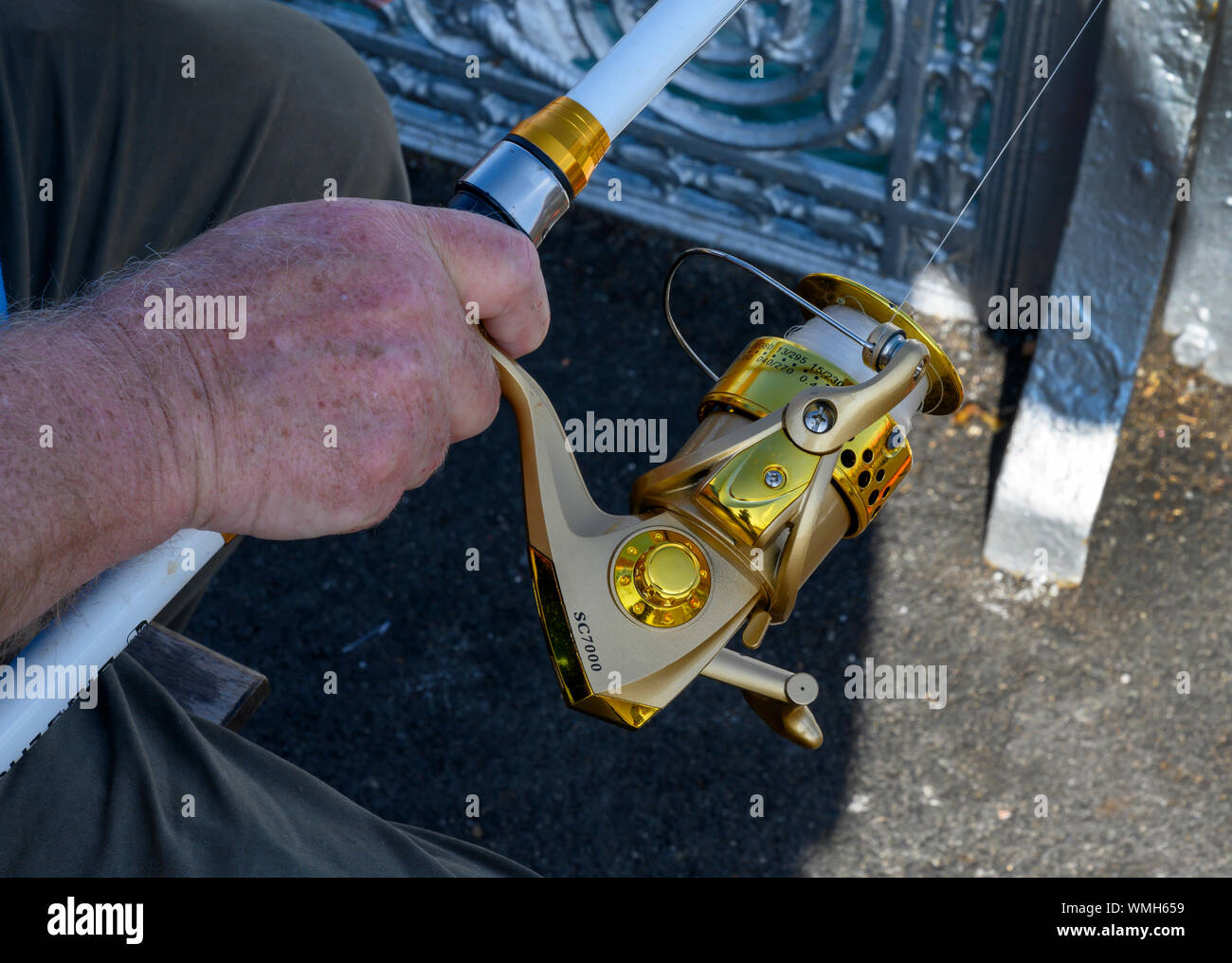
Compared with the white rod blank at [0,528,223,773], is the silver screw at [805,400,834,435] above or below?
above

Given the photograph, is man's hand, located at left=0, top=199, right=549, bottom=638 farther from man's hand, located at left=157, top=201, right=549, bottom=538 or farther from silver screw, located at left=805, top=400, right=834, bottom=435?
silver screw, located at left=805, top=400, right=834, bottom=435

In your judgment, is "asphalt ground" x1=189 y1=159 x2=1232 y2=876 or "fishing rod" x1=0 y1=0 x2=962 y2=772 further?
"asphalt ground" x1=189 y1=159 x2=1232 y2=876

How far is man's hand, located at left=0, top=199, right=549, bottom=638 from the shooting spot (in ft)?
2.55

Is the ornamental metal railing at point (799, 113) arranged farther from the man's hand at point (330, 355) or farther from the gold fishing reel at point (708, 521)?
the man's hand at point (330, 355)

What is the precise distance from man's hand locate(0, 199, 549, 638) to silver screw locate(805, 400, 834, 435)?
25 cm

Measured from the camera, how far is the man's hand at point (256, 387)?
2.55ft

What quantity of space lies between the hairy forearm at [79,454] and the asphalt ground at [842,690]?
1350 millimetres

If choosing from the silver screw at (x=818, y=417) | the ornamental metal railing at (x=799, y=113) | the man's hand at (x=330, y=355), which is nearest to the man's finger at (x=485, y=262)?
the man's hand at (x=330, y=355)

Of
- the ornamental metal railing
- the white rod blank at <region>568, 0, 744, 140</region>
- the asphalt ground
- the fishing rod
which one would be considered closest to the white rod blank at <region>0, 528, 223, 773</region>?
the fishing rod

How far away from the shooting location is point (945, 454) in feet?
7.48

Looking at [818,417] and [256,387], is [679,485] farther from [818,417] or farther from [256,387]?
[256,387]

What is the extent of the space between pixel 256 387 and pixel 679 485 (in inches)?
14.7

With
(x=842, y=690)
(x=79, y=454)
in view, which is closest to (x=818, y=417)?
(x=79, y=454)

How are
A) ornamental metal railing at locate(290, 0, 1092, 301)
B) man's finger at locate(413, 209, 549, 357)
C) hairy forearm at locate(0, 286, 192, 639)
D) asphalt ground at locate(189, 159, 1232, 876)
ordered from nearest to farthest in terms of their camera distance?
hairy forearm at locate(0, 286, 192, 639) → man's finger at locate(413, 209, 549, 357) → asphalt ground at locate(189, 159, 1232, 876) → ornamental metal railing at locate(290, 0, 1092, 301)
